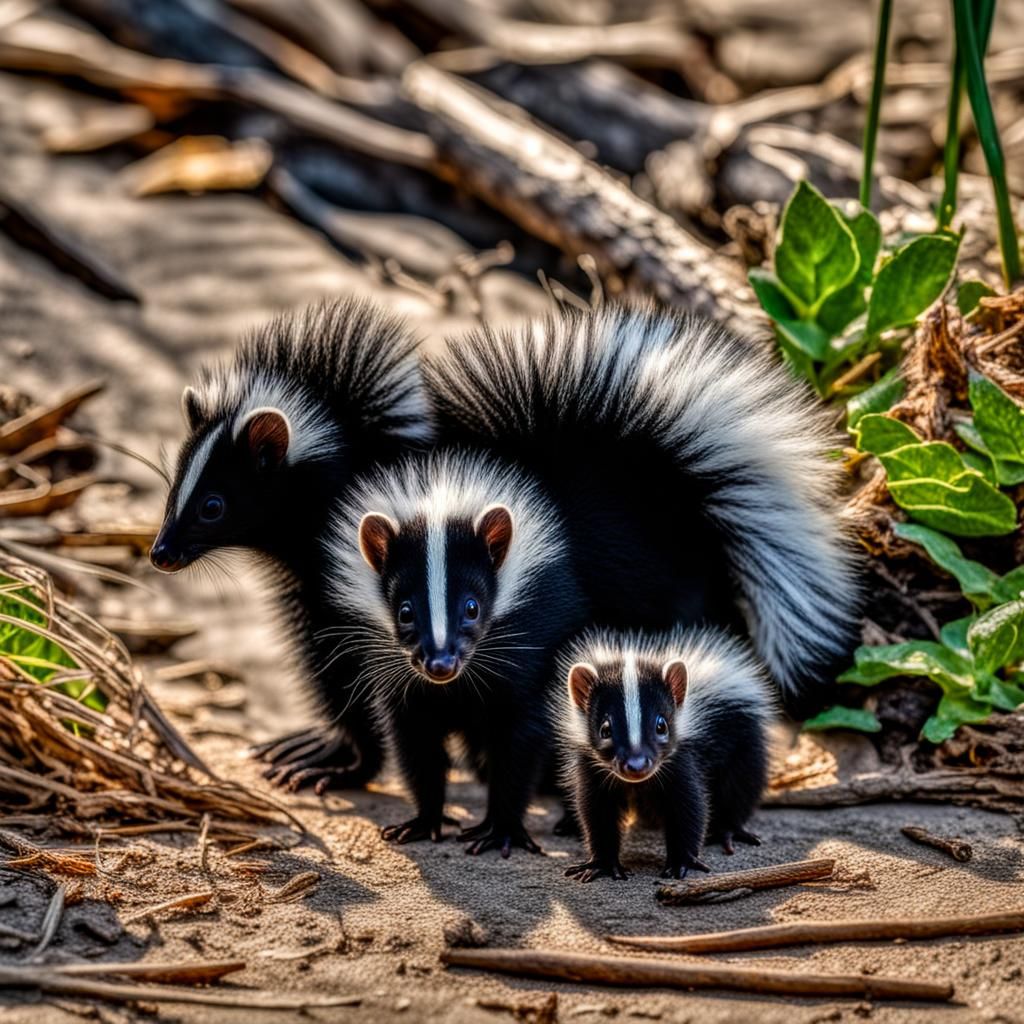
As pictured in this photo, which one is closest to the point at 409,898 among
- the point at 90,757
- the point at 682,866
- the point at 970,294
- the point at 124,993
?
the point at 682,866

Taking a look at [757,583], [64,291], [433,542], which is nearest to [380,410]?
[433,542]

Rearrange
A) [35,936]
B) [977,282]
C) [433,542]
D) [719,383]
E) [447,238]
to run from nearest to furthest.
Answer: [35,936], [433,542], [719,383], [977,282], [447,238]

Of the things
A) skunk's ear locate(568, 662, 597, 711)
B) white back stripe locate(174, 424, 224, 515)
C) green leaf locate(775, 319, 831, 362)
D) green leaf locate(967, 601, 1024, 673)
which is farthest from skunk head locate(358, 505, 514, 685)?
green leaf locate(775, 319, 831, 362)

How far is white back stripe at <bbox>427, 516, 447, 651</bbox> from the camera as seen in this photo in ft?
13.5

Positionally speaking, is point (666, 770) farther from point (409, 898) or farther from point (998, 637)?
point (998, 637)

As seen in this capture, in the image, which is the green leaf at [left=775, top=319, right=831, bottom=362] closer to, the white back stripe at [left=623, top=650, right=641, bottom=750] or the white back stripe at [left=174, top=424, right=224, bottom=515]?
the white back stripe at [left=623, top=650, right=641, bottom=750]

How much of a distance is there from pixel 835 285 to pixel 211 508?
8.13 feet

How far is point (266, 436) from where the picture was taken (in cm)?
466

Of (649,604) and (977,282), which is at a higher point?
(977,282)

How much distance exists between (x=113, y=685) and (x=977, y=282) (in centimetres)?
345

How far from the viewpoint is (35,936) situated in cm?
311

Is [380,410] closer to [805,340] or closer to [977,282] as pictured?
[805,340]

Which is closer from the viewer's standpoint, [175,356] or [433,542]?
[433,542]

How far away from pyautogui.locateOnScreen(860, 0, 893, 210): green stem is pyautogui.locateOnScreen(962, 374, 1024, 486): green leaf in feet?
3.67
